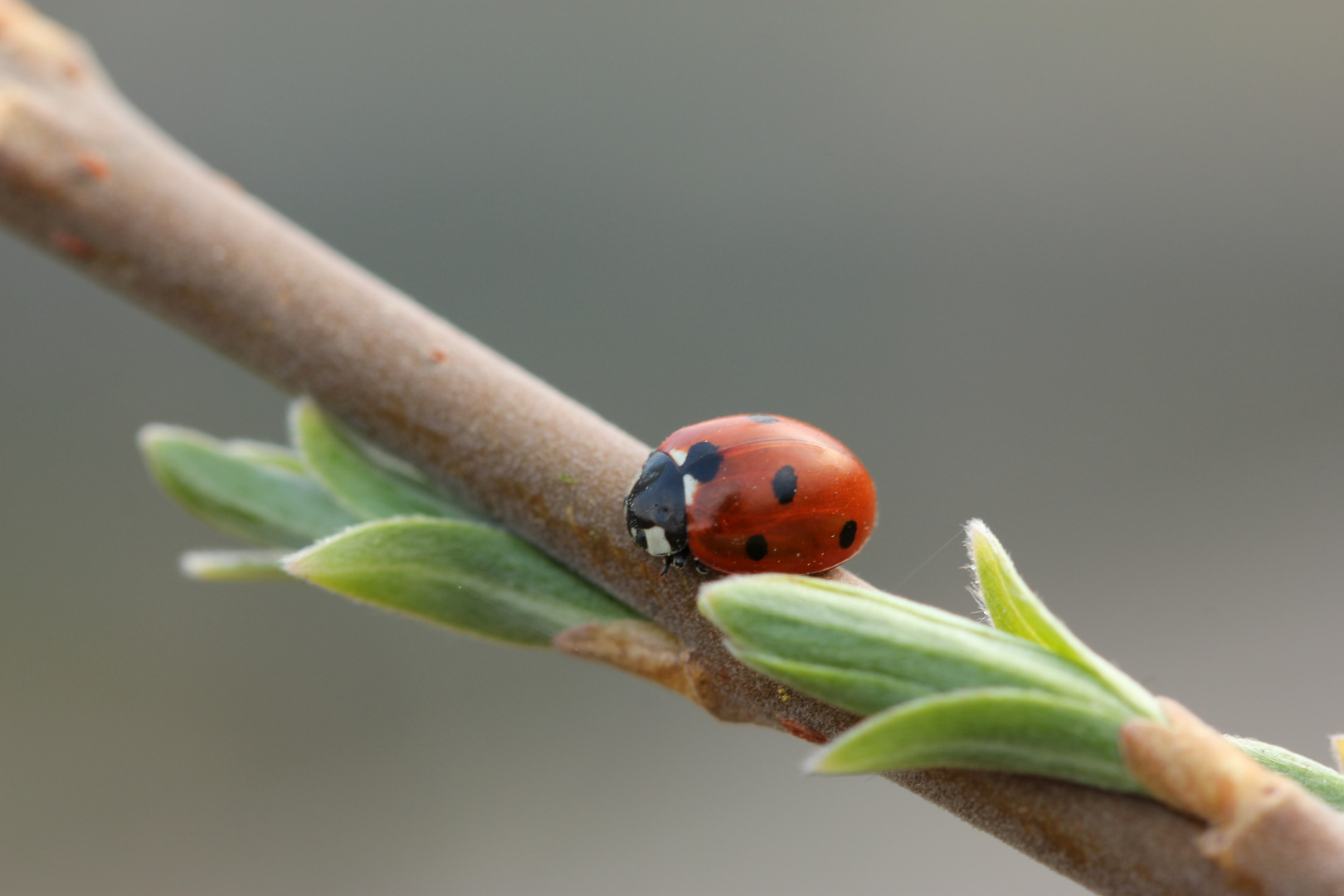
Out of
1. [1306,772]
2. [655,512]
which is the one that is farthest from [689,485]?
[1306,772]

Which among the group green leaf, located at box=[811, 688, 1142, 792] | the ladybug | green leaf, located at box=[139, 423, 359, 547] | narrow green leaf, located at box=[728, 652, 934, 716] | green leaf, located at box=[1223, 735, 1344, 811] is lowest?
green leaf, located at box=[1223, 735, 1344, 811]

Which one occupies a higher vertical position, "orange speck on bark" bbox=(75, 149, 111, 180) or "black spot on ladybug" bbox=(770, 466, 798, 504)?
"orange speck on bark" bbox=(75, 149, 111, 180)

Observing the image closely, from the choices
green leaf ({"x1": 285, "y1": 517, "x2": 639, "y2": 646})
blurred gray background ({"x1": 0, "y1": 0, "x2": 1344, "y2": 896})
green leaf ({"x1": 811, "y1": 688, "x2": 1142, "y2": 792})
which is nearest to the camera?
green leaf ({"x1": 811, "y1": 688, "x2": 1142, "y2": 792})

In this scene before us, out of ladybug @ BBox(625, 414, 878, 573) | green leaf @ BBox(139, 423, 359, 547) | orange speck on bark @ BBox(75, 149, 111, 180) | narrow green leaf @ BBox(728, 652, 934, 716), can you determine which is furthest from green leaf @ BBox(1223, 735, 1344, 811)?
orange speck on bark @ BBox(75, 149, 111, 180)

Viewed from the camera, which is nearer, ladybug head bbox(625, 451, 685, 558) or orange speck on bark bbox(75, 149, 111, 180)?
ladybug head bbox(625, 451, 685, 558)

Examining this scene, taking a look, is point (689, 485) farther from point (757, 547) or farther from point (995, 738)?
point (995, 738)

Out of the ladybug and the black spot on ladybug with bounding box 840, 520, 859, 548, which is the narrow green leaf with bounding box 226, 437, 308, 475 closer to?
the ladybug

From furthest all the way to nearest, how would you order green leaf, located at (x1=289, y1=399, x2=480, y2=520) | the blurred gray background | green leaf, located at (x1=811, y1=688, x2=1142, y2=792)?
the blurred gray background, green leaf, located at (x1=289, y1=399, x2=480, y2=520), green leaf, located at (x1=811, y1=688, x2=1142, y2=792)
